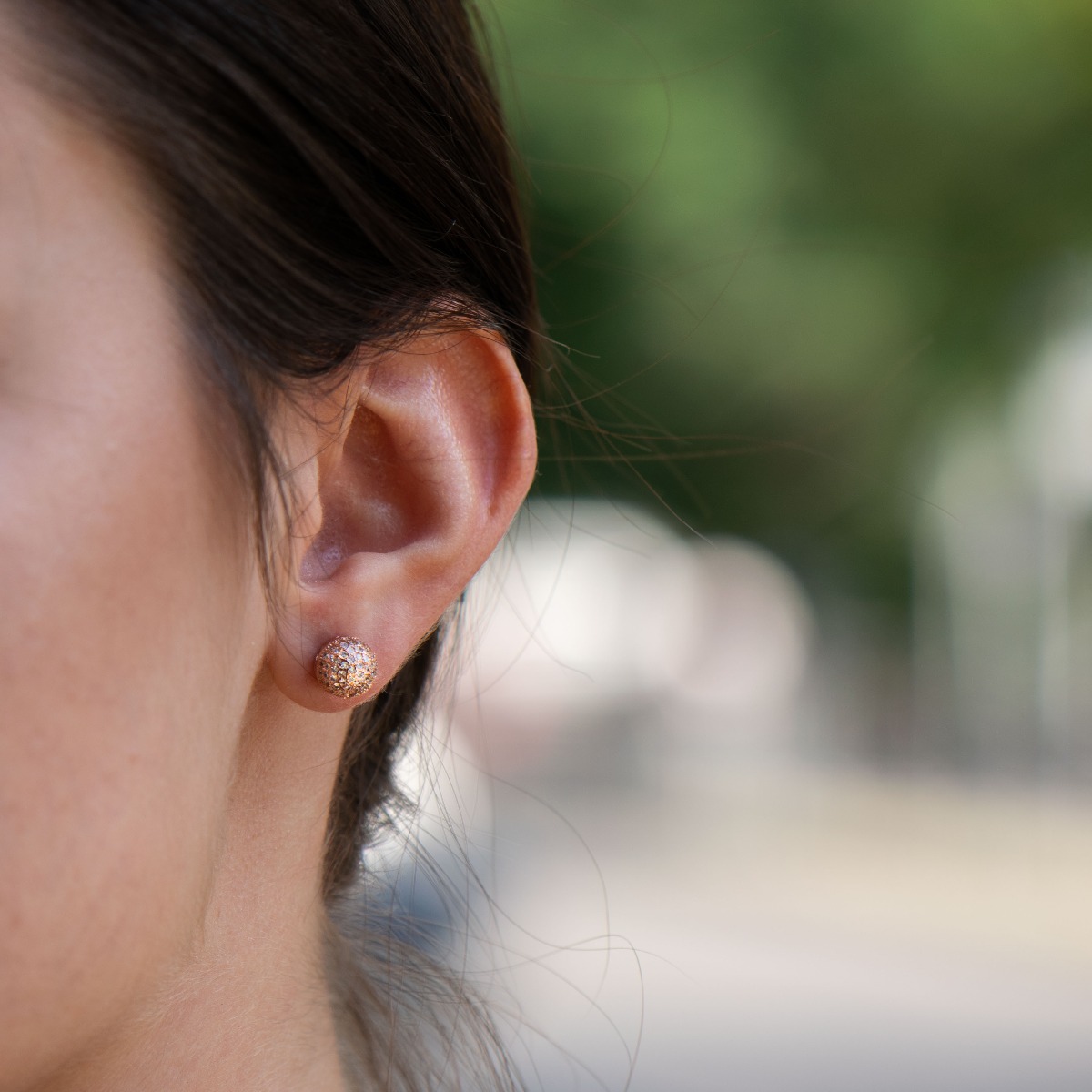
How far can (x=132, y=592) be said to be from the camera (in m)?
1.08

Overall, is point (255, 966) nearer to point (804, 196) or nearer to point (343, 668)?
point (343, 668)

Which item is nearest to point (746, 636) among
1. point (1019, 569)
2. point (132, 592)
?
point (1019, 569)

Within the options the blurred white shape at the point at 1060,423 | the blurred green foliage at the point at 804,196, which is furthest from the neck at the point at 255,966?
the blurred white shape at the point at 1060,423

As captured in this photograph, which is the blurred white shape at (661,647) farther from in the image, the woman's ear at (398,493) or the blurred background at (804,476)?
the woman's ear at (398,493)

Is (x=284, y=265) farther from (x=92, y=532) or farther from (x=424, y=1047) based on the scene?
(x=424, y=1047)

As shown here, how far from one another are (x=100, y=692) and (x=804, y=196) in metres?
6.12

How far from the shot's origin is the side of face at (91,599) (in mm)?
Answer: 1045

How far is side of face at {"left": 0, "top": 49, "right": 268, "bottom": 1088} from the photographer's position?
3.43 feet

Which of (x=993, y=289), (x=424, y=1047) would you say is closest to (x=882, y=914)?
(x=993, y=289)

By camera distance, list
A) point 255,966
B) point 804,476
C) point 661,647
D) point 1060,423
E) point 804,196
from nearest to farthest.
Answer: point 255,966
point 804,196
point 1060,423
point 804,476
point 661,647

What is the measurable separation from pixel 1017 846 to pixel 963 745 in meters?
6.01

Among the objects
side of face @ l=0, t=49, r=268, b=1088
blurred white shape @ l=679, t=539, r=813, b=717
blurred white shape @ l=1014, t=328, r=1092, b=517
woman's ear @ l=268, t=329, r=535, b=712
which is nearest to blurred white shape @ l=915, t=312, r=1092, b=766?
blurred white shape @ l=1014, t=328, r=1092, b=517

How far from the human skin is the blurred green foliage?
10.3 ft

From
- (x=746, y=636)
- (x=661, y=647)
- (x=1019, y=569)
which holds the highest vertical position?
(x=1019, y=569)
